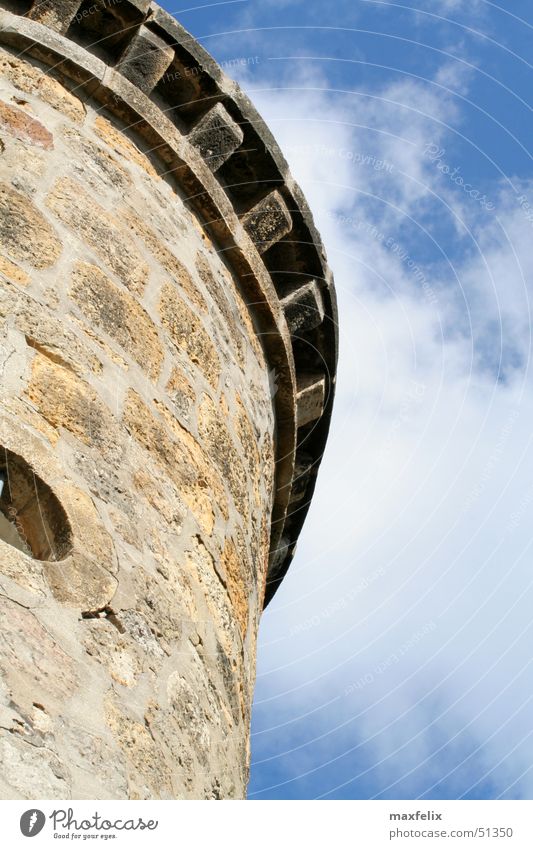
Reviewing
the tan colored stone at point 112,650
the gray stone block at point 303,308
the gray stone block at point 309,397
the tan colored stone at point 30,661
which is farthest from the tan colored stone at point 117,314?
the gray stone block at point 309,397

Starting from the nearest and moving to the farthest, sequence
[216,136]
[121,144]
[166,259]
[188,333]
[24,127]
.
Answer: [24,127] → [188,333] → [166,259] → [121,144] → [216,136]

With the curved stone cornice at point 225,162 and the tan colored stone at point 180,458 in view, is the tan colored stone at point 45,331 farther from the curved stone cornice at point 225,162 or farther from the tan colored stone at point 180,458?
the curved stone cornice at point 225,162

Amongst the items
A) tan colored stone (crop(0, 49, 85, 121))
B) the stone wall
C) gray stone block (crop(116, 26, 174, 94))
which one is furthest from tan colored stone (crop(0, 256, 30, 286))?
gray stone block (crop(116, 26, 174, 94))

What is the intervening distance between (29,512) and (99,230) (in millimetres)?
1354


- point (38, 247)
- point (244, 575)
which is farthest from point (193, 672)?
point (38, 247)

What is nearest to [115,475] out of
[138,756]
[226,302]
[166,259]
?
[138,756]

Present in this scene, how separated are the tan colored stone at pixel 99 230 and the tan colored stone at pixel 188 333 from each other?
140mm

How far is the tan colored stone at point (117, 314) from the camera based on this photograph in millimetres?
3525

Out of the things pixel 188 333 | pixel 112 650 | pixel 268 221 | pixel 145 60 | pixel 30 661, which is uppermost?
pixel 145 60

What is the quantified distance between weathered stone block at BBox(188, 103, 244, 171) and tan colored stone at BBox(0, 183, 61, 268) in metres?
1.90

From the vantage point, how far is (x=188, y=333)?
4137mm

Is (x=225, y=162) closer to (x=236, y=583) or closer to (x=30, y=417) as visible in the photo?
(x=236, y=583)

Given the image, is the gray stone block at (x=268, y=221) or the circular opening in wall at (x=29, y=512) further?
the gray stone block at (x=268, y=221)

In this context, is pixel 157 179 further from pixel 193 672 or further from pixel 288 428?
→ pixel 193 672
